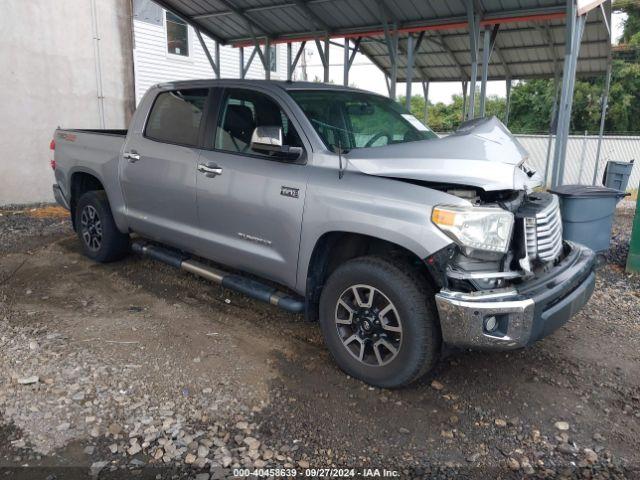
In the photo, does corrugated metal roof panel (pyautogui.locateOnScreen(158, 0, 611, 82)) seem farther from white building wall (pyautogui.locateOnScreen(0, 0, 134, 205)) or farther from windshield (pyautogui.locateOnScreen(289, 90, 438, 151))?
windshield (pyautogui.locateOnScreen(289, 90, 438, 151))

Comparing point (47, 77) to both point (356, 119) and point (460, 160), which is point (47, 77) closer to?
point (356, 119)

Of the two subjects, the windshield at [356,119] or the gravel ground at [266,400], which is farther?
the windshield at [356,119]

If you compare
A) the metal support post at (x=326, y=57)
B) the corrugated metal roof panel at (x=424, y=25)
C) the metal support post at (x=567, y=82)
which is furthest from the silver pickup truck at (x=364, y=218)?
the metal support post at (x=326, y=57)

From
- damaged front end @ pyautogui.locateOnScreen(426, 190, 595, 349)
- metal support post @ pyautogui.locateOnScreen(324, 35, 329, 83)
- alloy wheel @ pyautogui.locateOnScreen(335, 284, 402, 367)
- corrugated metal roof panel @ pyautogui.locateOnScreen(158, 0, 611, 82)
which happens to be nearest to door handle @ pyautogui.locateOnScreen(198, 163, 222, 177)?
alloy wheel @ pyautogui.locateOnScreen(335, 284, 402, 367)

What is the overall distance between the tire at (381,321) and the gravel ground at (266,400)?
0.18m

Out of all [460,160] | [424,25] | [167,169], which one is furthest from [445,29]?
[460,160]

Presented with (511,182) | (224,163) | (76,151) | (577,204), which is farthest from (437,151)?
(76,151)

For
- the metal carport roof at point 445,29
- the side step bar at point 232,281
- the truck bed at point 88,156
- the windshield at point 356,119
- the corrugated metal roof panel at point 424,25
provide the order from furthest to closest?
the corrugated metal roof panel at point 424,25 → the metal carport roof at point 445,29 → the truck bed at point 88,156 → the windshield at point 356,119 → the side step bar at point 232,281

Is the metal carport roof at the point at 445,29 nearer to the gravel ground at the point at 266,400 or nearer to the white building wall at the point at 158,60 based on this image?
the white building wall at the point at 158,60

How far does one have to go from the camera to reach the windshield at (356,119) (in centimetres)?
382

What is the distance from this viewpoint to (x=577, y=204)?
19.0 ft

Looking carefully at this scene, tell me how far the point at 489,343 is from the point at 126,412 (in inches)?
84.9

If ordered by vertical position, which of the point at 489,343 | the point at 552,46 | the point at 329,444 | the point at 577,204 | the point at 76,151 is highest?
the point at 552,46

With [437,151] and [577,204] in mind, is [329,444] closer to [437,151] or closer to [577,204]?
[437,151]
